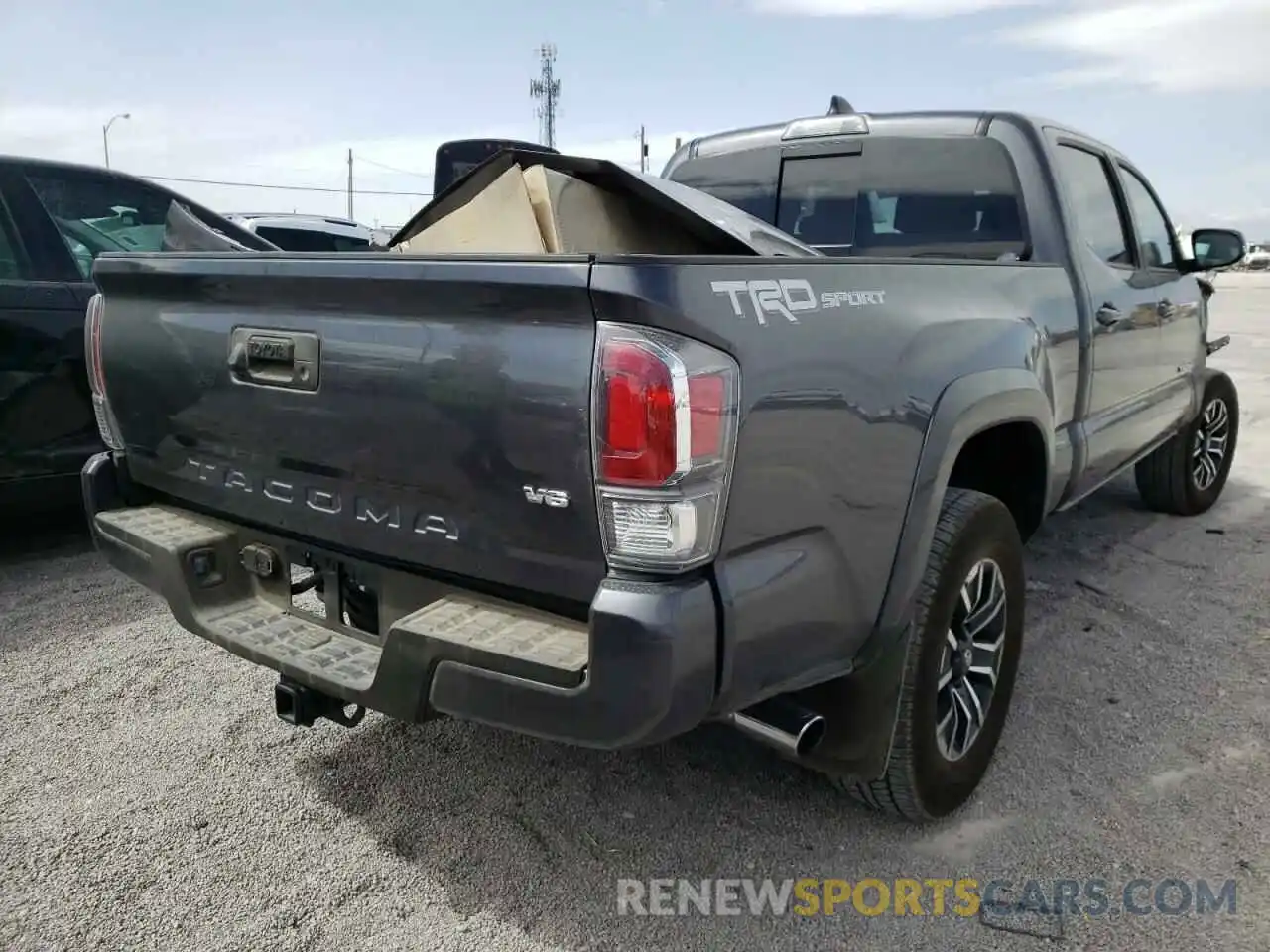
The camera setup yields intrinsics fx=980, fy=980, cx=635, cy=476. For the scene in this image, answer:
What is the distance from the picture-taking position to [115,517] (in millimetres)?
2666

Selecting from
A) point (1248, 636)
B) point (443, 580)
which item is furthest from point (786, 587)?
point (1248, 636)

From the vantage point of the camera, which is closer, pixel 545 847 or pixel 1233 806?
pixel 545 847

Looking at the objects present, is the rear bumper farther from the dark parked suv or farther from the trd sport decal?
the dark parked suv

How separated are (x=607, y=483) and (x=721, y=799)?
1307mm

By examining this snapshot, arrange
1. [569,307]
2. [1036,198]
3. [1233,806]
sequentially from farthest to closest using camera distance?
[1036,198]
[1233,806]
[569,307]

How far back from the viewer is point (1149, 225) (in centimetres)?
446

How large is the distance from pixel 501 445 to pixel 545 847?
3.76ft

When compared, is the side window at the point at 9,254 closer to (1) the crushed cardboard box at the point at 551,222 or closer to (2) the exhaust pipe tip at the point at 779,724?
(1) the crushed cardboard box at the point at 551,222

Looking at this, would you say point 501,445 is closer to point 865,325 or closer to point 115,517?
point 865,325

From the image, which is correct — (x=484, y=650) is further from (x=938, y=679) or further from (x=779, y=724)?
(x=938, y=679)

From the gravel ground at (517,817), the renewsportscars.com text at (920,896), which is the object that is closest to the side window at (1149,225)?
the gravel ground at (517,817)

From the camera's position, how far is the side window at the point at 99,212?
14.4 feet

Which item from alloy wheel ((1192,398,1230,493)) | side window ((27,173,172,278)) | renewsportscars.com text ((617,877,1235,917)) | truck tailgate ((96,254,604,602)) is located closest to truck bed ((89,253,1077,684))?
truck tailgate ((96,254,604,602))

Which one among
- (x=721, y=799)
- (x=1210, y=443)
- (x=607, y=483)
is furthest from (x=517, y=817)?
(x=1210, y=443)
